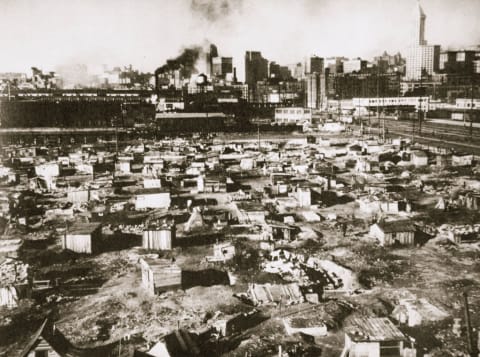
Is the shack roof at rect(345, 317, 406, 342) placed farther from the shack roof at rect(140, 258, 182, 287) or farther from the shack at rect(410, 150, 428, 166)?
the shack at rect(410, 150, 428, 166)

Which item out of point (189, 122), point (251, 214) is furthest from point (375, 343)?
point (189, 122)

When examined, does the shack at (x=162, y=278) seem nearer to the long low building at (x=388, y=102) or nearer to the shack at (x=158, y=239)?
the shack at (x=158, y=239)

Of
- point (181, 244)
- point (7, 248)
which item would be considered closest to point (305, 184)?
point (181, 244)

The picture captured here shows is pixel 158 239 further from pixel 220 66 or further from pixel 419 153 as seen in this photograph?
pixel 220 66

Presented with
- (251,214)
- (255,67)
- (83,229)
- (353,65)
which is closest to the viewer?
(83,229)

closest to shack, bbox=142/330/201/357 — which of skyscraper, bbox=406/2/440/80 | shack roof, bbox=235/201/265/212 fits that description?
shack roof, bbox=235/201/265/212

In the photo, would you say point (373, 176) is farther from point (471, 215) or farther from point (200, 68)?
point (200, 68)

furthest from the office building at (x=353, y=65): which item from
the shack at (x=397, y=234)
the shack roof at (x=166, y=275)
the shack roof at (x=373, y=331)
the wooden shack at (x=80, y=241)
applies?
the shack roof at (x=373, y=331)
